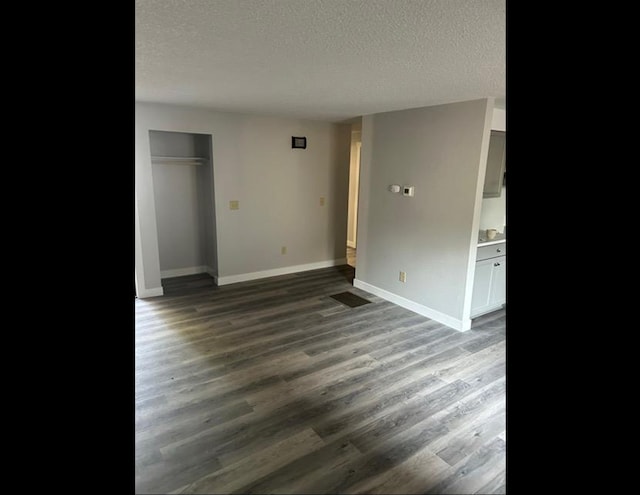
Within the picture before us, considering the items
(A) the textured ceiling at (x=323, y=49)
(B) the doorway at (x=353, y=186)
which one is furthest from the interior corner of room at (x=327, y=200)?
(B) the doorway at (x=353, y=186)

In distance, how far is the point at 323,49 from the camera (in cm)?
201

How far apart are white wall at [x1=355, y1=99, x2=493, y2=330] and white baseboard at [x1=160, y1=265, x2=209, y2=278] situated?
8.48ft

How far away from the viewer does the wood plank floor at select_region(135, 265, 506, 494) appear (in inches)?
77.8

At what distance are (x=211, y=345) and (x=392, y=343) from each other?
1731 millimetres

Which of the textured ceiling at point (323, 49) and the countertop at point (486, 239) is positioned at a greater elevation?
the textured ceiling at point (323, 49)

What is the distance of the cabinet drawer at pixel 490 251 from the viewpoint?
3.79m

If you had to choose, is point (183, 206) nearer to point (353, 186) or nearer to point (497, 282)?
point (353, 186)

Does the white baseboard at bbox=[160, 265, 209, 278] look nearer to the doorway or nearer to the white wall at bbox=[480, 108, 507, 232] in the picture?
the doorway

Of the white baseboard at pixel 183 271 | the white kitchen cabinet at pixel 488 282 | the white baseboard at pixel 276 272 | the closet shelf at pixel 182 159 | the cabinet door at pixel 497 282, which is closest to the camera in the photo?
the white kitchen cabinet at pixel 488 282

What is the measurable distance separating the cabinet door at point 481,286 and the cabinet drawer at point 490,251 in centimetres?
5

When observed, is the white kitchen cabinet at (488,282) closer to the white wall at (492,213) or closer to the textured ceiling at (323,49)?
the white wall at (492,213)
